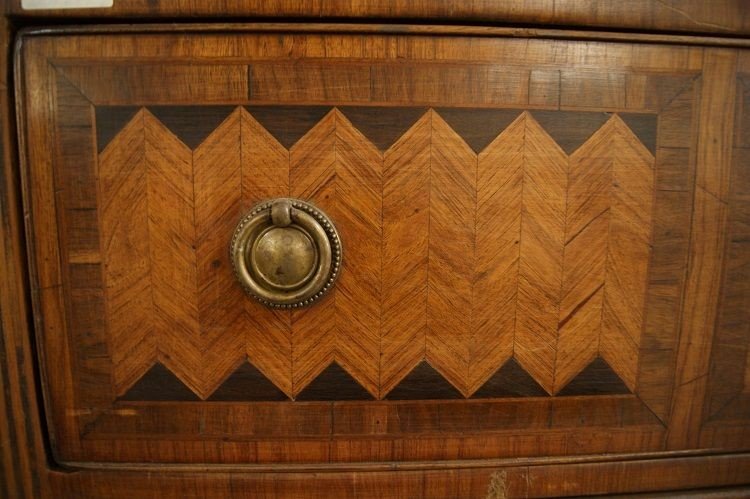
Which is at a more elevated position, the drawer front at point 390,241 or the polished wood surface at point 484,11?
the polished wood surface at point 484,11

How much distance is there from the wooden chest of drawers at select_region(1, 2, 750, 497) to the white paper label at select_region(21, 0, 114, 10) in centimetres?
2

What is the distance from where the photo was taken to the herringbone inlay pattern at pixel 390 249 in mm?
355

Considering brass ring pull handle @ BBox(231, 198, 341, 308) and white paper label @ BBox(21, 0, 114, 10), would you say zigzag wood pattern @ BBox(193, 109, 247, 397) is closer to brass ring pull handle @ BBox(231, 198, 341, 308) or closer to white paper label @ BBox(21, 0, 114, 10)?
brass ring pull handle @ BBox(231, 198, 341, 308)

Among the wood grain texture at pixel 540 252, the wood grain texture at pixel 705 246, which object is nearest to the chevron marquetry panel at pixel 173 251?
the wood grain texture at pixel 540 252

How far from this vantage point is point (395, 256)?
36 centimetres

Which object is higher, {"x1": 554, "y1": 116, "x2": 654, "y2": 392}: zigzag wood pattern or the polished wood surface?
the polished wood surface

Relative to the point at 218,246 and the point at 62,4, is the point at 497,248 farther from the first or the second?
the point at 62,4

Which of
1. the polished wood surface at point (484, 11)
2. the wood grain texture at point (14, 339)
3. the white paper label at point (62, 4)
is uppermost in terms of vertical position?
the white paper label at point (62, 4)

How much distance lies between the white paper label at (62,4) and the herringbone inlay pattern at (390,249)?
3.4 inches

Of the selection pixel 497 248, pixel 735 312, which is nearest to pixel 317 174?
pixel 497 248

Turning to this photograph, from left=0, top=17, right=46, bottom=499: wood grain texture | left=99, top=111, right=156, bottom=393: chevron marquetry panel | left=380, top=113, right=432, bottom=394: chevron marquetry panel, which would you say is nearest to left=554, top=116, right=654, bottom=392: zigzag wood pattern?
left=380, top=113, right=432, bottom=394: chevron marquetry panel

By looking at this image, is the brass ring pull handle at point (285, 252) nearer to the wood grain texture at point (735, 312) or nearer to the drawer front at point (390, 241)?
the drawer front at point (390, 241)

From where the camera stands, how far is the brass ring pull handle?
0.34 meters

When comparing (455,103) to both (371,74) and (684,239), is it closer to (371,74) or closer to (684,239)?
(371,74)
